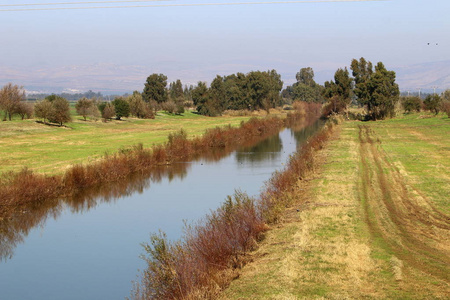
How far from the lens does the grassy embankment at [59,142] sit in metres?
31.7

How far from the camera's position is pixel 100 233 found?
2012 centimetres

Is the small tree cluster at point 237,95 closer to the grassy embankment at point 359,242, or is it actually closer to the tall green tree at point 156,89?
the tall green tree at point 156,89

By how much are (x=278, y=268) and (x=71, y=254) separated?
872cm

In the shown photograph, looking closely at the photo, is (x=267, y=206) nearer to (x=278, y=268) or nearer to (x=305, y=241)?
(x=305, y=241)

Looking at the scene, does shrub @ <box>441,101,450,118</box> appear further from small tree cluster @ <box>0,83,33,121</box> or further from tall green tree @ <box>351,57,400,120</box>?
small tree cluster @ <box>0,83,33,121</box>

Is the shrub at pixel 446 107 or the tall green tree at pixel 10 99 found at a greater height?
the tall green tree at pixel 10 99

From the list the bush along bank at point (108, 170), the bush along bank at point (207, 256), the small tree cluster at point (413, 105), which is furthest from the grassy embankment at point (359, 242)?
the small tree cluster at point (413, 105)

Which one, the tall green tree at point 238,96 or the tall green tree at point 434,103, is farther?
the tall green tree at point 238,96

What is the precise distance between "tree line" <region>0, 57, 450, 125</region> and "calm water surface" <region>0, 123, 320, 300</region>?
3341cm

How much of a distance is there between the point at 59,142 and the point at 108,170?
16563 millimetres

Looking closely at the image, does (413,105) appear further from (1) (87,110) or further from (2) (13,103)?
(2) (13,103)

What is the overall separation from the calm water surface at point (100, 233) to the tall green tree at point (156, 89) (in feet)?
250

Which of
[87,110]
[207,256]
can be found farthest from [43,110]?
[207,256]

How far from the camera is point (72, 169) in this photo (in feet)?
90.8
